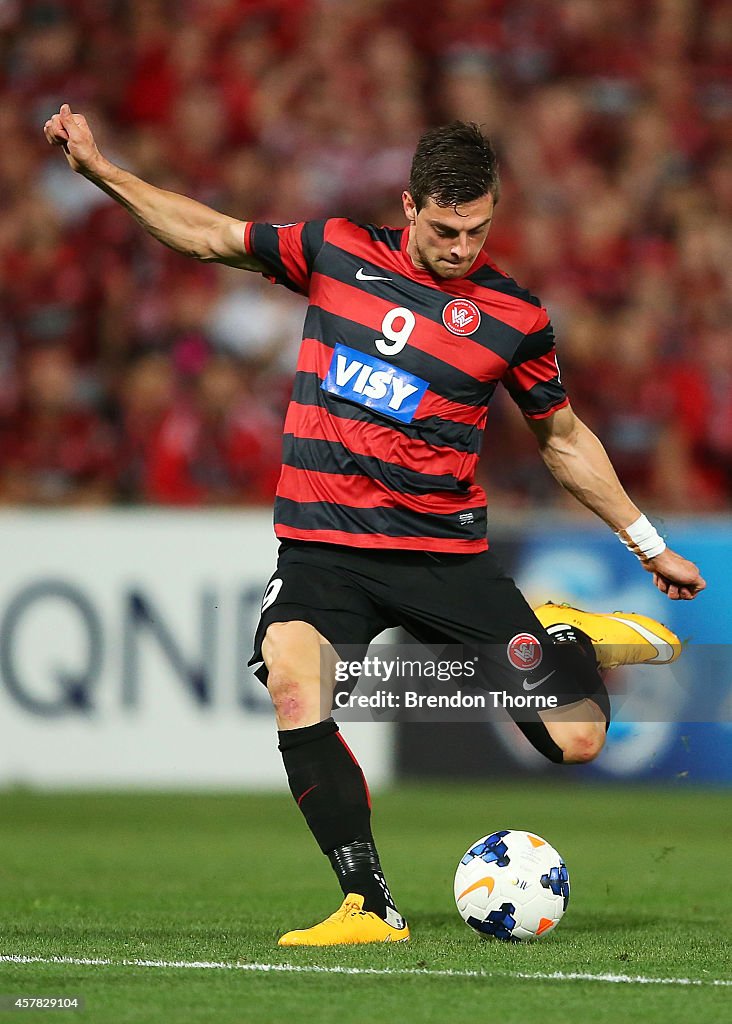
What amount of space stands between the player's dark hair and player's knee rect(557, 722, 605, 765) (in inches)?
67.0

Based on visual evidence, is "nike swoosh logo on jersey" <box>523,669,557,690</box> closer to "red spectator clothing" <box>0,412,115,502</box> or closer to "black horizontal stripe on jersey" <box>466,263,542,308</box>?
"black horizontal stripe on jersey" <box>466,263,542,308</box>

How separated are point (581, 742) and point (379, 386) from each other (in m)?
1.33

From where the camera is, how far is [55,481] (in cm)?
1141

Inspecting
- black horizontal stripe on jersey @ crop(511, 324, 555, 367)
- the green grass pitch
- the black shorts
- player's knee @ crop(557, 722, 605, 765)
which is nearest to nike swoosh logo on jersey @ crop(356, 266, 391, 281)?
black horizontal stripe on jersey @ crop(511, 324, 555, 367)

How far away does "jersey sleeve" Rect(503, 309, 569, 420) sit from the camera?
543 cm

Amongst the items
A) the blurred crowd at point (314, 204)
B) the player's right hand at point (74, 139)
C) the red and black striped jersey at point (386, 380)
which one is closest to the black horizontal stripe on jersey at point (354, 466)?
the red and black striped jersey at point (386, 380)

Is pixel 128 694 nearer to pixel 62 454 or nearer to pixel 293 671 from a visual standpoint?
pixel 62 454

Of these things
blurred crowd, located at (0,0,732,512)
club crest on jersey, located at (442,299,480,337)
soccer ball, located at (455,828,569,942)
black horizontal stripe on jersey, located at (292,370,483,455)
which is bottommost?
soccer ball, located at (455,828,569,942)

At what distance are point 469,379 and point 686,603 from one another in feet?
17.5

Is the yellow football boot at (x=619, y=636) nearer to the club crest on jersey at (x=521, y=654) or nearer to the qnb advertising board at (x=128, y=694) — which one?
the club crest on jersey at (x=521, y=654)

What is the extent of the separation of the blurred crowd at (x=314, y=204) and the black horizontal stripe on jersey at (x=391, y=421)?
18.5 ft

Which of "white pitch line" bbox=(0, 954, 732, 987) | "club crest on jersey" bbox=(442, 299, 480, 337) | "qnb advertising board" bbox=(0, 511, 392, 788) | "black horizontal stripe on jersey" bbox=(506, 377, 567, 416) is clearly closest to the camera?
"white pitch line" bbox=(0, 954, 732, 987)

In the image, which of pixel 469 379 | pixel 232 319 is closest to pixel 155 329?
pixel 232 319

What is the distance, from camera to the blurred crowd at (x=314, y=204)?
11312mm
